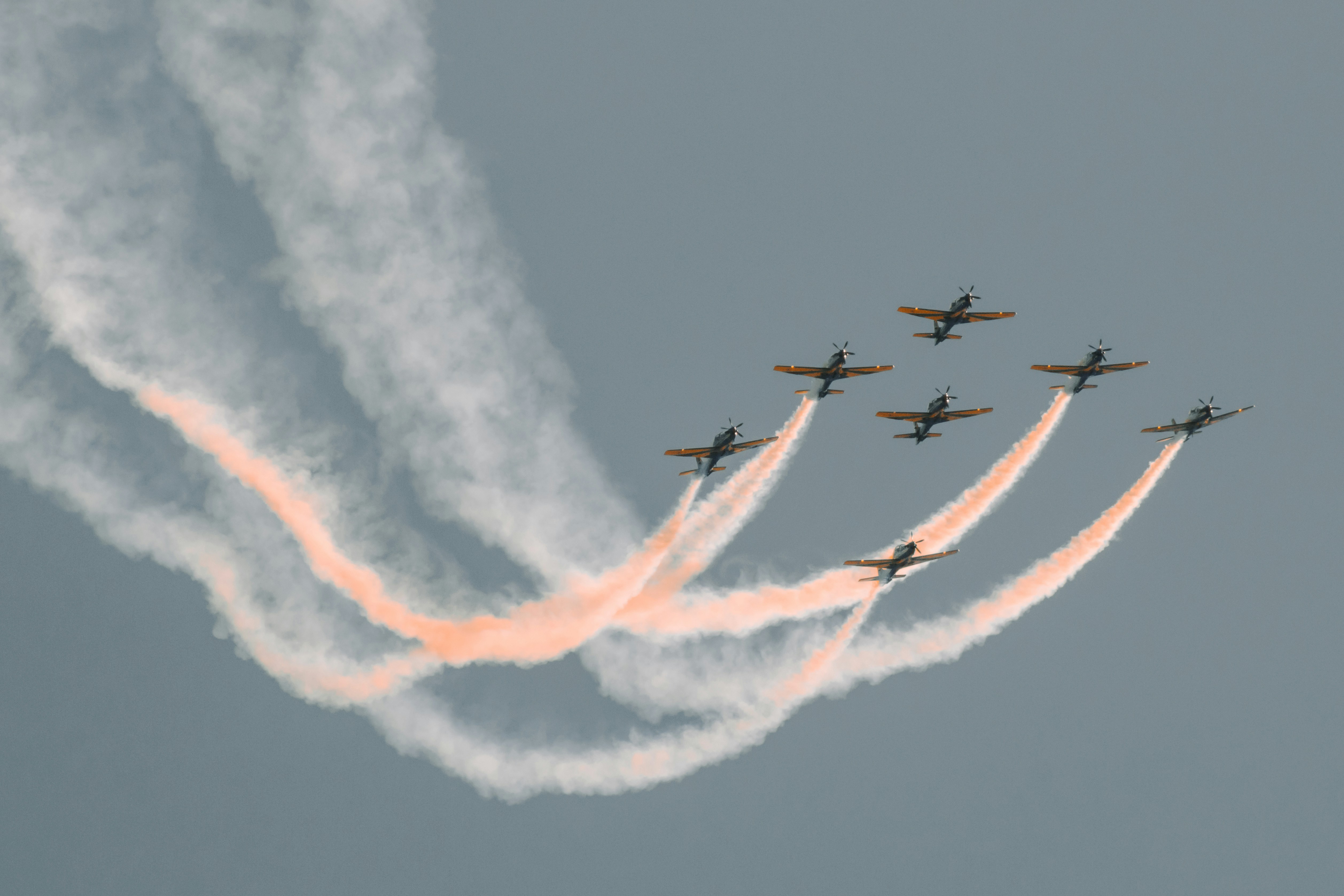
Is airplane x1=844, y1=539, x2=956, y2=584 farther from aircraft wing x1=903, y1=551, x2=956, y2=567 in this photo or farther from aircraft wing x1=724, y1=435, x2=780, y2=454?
aircraft wing x1=724, y1=435, x2=780, y2=454

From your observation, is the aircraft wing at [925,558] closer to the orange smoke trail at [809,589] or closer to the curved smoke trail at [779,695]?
the orange smoke trail at [809,589]

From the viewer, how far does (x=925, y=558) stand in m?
68.3

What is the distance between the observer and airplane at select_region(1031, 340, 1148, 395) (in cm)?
6800

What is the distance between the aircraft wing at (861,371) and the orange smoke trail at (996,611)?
1877 centimetres

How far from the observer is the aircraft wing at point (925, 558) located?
223ft

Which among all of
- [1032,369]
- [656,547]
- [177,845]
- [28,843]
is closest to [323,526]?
[656,547]

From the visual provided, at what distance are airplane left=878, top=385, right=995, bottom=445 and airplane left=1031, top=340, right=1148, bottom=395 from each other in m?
5.14

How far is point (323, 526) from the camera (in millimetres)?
61656

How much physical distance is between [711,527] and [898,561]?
1172 cm

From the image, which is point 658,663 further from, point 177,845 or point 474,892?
point 177,845

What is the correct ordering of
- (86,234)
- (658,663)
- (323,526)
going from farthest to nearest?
(658,663), (323,526), (86,234)

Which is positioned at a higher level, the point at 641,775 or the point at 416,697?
the point at 416,697

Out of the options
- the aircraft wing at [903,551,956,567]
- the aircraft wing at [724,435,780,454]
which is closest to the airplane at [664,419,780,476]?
the aircraft wing at [724,435,780,454]

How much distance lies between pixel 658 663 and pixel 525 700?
10425 mm
